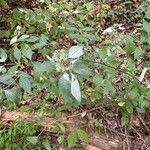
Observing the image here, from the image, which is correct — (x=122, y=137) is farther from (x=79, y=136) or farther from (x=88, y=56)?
(x=88, y=56)

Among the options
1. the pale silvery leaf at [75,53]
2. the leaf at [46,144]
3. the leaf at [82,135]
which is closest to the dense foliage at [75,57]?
the pale silvery leaf at [75,53]

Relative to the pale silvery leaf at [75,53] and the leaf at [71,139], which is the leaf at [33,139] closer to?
the leaf at [71,139]

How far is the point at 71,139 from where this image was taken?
9.66 ft

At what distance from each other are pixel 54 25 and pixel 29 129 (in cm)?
94

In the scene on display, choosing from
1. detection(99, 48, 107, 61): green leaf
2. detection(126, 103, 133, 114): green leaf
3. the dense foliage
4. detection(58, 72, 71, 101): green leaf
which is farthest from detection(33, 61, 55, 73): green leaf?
detection(126, 103, 133, 114): green leaf

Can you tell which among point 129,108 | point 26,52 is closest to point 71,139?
point 129,108

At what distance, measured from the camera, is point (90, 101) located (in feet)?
10.8

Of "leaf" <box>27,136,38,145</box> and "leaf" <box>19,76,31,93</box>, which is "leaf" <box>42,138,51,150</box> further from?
"leaf" <box>19,76,31,93</box>

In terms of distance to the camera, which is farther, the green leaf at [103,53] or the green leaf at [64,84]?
the green leaf at [103,53]

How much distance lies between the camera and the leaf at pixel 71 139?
2.92 metres

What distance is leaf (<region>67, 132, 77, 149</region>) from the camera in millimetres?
2922

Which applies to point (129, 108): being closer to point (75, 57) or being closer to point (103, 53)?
point (103, 53)

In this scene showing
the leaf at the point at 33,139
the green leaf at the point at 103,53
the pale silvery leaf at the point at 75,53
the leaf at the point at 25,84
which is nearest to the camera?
Answer: the pale silvery leaf at the point at 75,53

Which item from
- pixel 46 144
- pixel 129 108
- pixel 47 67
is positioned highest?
pixel 47 67
